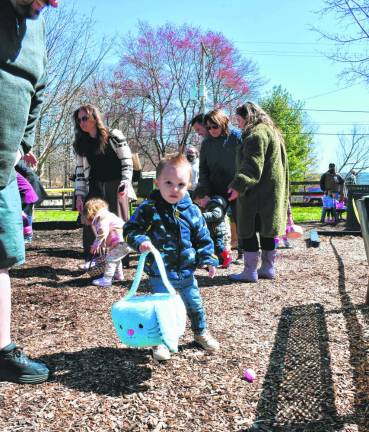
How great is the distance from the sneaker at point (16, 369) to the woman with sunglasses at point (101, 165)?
2.78 metres

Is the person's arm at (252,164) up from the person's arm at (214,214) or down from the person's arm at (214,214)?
up

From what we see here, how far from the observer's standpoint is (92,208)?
453 centimetres

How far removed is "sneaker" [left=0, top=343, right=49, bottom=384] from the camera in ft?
7.01

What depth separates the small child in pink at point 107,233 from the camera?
431 cm

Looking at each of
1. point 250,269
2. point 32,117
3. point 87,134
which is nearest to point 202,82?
point 87,134

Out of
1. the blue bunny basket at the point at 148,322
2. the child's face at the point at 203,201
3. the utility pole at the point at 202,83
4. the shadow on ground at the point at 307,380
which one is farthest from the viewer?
the utility pole at the point at 202,83

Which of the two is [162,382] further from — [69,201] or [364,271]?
[69,201]

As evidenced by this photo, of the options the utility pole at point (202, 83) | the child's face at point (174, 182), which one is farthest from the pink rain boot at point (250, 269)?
the utility pole at point (202, 83)

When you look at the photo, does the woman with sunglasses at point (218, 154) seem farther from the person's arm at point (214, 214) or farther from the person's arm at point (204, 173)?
the person's arm at point (214, 214)

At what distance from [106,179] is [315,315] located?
8.70ft

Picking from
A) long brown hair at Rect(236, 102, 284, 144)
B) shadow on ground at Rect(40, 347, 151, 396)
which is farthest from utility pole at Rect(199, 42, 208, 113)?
shadow on ground at Rect(40, 347, 151, 396)

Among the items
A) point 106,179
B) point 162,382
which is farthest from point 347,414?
point 106,179

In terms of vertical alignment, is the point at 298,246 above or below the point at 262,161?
below

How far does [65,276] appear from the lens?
15.5 feet
